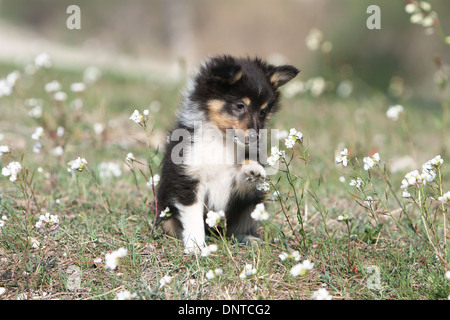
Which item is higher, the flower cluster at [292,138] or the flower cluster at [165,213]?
the flower cluster at [292,138]

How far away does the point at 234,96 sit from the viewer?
3.53 metres

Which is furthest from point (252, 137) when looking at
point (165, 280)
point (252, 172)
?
point (165, 280)

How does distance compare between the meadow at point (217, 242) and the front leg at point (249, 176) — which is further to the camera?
the front leg at point (249, 176)

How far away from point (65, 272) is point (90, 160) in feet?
8.00

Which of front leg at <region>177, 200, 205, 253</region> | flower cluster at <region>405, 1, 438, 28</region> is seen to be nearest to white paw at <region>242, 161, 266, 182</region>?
front leg at <region>177, 200, 205, 253</region>

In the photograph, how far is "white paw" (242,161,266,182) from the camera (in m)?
3.24

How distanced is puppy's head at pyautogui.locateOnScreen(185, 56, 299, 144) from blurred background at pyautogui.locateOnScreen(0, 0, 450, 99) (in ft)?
21.8

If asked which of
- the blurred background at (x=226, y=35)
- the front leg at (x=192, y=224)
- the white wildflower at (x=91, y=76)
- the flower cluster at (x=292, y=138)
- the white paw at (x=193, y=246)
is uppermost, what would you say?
the blurred background at (x=226, y=35)

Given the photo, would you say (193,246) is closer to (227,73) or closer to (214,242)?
(214,242)

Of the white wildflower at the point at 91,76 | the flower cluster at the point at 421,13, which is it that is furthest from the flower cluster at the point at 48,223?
the white wildflower at the point at 91,76

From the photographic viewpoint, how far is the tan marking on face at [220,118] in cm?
347

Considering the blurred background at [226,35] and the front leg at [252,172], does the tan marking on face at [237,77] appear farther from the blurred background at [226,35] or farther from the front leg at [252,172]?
the blurred background at [226,35]

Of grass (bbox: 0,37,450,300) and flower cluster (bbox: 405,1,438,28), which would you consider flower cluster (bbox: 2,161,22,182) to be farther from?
flower cluster (bbox: 405,1,438,28)
